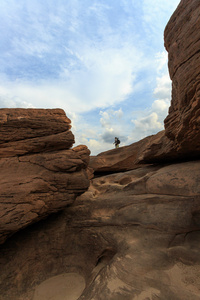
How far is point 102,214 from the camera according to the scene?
6953 millimetres

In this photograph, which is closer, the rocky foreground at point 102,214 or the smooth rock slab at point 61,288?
the rocky foreground at point 102,214

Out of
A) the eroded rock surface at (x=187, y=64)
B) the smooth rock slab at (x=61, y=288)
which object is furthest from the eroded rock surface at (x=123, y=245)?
the eroded rock surface at (x=187, y=64)

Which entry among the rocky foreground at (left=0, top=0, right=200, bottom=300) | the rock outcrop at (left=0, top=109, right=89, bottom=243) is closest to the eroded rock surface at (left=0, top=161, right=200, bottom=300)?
the rocky foreground at (left=0, top=0, right=200, bottom=300)

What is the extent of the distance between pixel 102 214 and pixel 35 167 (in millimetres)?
3913

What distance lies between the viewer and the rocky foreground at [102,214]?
152 inches

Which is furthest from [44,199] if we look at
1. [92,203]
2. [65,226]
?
[92,203]

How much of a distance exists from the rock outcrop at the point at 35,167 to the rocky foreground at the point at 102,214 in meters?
0.04

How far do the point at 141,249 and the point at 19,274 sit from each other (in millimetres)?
5138

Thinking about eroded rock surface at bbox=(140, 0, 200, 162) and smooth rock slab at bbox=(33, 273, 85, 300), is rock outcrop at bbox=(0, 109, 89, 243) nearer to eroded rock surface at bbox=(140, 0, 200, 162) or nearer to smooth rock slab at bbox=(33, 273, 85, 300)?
smooth rock slab at bbox=(33, 273, 85, 300)

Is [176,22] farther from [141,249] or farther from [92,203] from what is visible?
[92,203]

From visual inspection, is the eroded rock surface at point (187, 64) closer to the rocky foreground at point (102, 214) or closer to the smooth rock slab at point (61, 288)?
A: the rocky foreground at point (102, 214)

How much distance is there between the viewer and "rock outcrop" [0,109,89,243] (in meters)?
5.76

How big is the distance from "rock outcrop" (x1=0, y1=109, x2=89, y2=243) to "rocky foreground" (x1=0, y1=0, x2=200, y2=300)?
0.04 m

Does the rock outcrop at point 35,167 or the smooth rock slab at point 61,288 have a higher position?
Result: the rock outcrop at point 35,167
